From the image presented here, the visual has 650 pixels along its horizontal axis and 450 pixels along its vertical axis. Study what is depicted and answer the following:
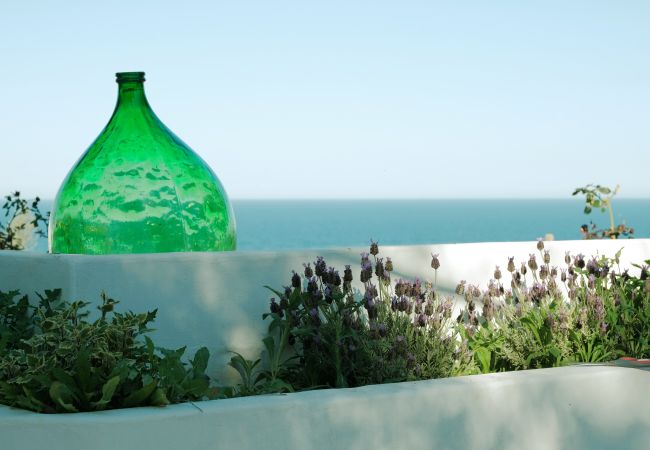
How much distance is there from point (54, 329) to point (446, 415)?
1585 millimetres

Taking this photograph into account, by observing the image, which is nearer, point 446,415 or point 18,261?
point 446,415

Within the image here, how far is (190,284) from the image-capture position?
412cm

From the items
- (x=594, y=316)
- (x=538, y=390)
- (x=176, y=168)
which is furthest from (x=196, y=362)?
(x=594, y=316)

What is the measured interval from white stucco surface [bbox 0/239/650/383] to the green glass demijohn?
303 mm

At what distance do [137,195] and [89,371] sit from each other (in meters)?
1.50

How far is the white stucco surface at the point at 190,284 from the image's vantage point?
3.99m

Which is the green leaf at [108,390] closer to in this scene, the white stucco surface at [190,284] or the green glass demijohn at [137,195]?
the white stucco surface at [190,284]

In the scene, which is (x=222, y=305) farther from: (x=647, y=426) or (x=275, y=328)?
(x=647, y=426)

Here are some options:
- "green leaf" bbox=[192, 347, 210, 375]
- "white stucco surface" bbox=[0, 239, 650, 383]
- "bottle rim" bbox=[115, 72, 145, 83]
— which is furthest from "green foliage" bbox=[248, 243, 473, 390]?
"bottle rim" bbox=[115, 72, 145, 83]

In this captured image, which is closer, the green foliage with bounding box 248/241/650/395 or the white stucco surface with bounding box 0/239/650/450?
the white stucco surface with bounding box 0/239/650/450

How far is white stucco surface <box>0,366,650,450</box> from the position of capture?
2852mm

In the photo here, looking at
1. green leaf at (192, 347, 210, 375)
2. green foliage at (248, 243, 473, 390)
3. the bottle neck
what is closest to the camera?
green leaf at (192, 347, 210, 375)

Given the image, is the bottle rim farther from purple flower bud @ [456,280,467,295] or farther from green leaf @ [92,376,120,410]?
green leaf @ [92,376,120,410]

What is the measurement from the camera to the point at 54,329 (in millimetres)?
3240
